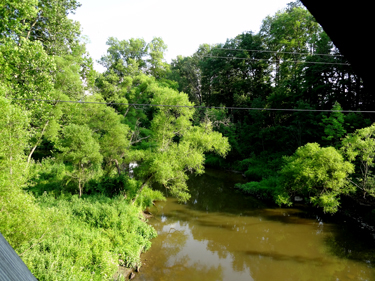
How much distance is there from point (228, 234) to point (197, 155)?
4.37m

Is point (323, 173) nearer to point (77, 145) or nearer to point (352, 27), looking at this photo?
point (77, 145)

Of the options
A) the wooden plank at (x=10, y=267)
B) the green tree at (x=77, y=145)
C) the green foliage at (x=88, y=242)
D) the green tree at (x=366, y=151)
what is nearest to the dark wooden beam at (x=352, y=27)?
the wooden plank at (x=10, y=267)

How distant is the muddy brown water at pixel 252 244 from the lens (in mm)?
8547

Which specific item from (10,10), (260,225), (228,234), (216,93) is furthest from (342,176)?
(216,93)

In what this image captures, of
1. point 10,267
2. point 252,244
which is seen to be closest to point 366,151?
point 252,244

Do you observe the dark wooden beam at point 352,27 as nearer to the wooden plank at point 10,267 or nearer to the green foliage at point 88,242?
the wooden plank at point 10,267

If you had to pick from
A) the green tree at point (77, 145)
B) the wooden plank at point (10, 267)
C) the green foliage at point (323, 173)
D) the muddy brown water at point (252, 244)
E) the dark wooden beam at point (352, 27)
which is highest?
the dark wooden beam at point (352, 27)

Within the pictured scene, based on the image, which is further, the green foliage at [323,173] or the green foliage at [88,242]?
the green foliage at [323,173]

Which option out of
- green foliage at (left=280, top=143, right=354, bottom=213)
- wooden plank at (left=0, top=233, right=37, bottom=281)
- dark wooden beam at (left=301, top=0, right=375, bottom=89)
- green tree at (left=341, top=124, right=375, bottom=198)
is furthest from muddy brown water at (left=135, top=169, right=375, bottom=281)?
dark wooden beam at (left=301, top=0, right=375, bottom=89)

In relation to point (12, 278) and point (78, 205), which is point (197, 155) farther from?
point (12, 278)

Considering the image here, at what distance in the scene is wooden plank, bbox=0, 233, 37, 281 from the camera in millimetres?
379

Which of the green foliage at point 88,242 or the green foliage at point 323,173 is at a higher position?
the green foliage at point 323,173

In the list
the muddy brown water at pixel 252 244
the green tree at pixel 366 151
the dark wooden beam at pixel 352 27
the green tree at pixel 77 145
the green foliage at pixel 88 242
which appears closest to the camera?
the dark wooden beam at pixel 352 27

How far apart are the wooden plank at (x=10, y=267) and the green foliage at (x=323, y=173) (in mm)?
13091
